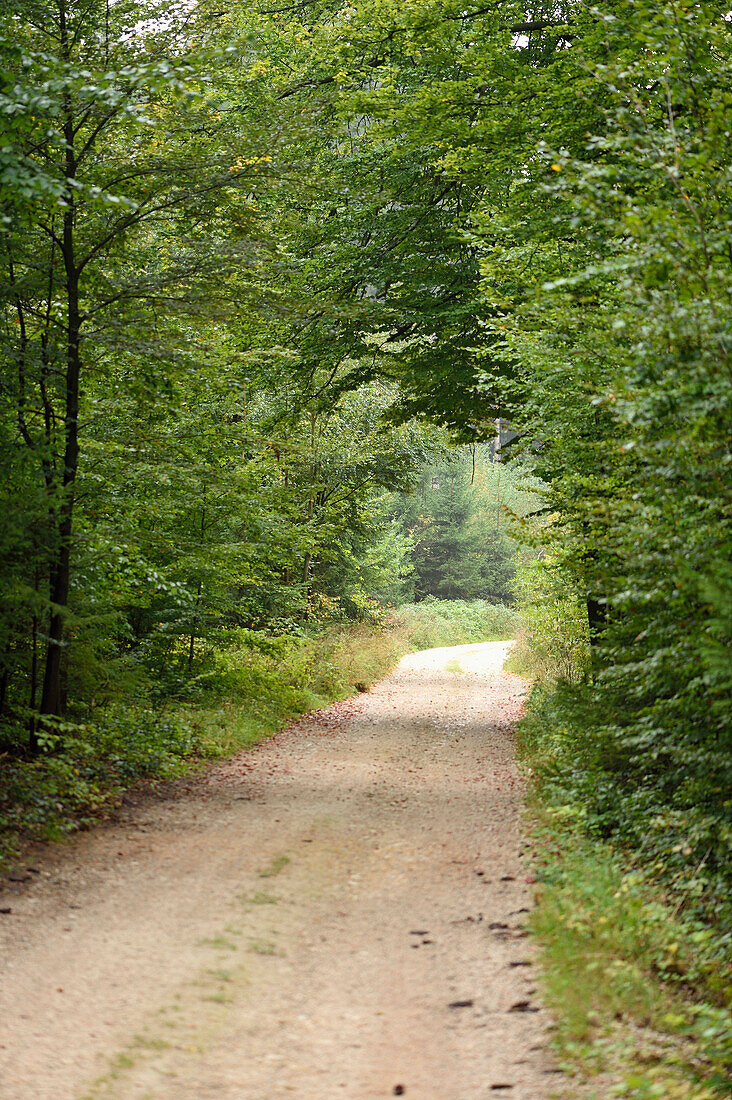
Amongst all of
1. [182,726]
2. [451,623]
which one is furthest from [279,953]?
[451,623]

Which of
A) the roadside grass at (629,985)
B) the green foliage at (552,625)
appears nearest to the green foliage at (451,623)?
the green foliage at (552,625)

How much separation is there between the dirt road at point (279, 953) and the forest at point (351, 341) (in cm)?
98

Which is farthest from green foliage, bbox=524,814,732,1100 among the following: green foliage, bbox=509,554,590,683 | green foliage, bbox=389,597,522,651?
green foliage, bbox=389,597,522,651

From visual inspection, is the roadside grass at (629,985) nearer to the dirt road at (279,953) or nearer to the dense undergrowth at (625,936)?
the dense undergrowth at (625,936)

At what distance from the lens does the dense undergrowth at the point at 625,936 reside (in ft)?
12.3

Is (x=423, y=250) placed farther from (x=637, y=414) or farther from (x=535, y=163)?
(x=637, y=414)

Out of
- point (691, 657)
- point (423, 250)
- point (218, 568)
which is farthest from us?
point (423, 250)

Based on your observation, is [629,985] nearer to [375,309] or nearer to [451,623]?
[375,309]

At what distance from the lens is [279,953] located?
16.9 feet

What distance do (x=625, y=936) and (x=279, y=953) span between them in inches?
78.7

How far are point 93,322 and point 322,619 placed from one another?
53.4ft

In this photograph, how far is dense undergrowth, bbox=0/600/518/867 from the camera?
7.47 metres

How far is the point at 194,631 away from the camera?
13586 mm

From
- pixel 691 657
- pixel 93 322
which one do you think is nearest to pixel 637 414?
pixel 691 657
